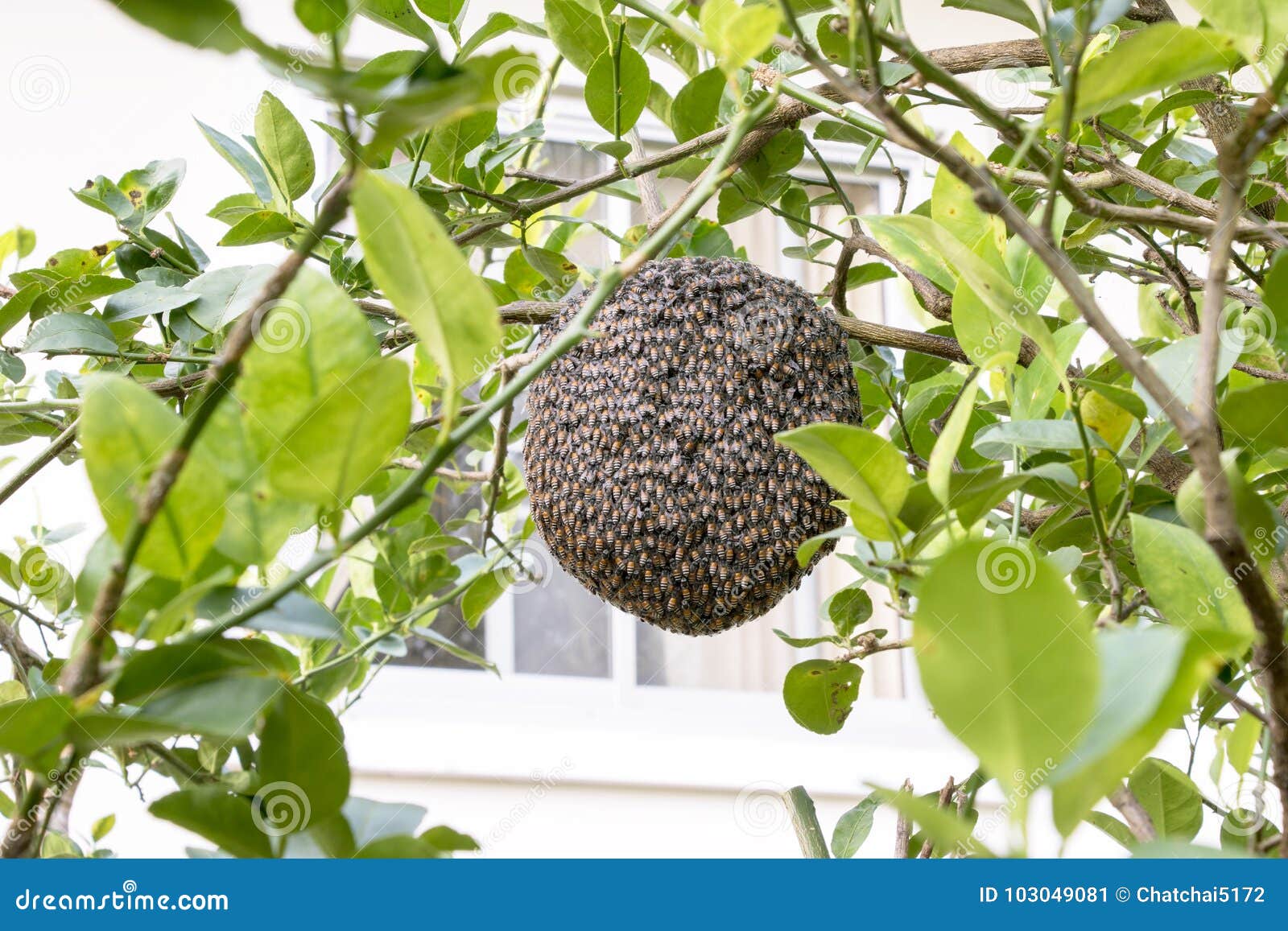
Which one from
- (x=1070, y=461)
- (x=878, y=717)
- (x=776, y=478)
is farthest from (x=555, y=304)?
(x=878, y=717)

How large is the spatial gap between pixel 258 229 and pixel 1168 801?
41cm

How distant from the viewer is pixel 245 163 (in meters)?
0.55

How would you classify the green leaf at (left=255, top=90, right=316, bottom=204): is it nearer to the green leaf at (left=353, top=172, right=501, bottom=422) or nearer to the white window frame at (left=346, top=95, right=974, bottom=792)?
the green leaf at (left=353, top=172, right=501, bottom=422)

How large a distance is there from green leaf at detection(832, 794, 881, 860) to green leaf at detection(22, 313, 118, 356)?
381 millimetres

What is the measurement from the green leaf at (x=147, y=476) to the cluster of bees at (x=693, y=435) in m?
0.31

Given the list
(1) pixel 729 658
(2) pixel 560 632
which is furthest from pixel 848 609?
(1) pixel 729 658

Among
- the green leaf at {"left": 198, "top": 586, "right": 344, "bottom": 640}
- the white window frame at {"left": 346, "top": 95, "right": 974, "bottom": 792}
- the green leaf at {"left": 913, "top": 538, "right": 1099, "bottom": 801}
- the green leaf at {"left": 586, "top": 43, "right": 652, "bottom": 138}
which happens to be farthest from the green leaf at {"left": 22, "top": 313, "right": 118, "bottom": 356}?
the white window frame at {"left": 346, "top": 95, "right": 974, "bottom": 792}

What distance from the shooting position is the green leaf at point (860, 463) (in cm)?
22

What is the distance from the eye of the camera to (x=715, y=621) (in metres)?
0.53

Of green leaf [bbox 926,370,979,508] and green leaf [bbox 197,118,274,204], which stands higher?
green leaf [bbox 197,118,274,204]

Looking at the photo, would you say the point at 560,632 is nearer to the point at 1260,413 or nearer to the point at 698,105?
the point at 698,105

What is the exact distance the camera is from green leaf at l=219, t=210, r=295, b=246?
0.49m

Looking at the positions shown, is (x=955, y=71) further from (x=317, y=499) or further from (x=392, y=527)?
(x=392, y=527)

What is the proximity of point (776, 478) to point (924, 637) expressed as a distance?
34cm
